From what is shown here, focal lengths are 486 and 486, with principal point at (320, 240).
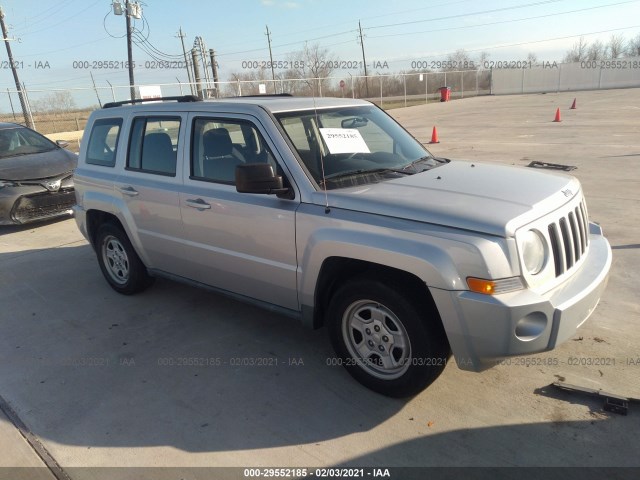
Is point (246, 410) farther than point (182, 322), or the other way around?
point (182, 322)

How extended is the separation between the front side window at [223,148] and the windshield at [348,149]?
Answer: 0.89 feet

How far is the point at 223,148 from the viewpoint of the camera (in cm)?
391

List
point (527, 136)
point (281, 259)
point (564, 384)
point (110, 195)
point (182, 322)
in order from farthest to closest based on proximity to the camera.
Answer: point (527, 136), point (110, 195), point (182, 322), point (281, 259), point (564, 384)

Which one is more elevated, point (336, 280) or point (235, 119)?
point (235, 119)

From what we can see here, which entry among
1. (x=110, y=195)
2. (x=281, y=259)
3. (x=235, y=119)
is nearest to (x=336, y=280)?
(x=281, y=259)

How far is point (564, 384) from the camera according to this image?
10.5 feet

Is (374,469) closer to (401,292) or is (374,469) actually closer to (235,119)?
(401,292)

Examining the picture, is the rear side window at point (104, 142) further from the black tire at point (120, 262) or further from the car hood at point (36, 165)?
the car hood at point (36, 165)

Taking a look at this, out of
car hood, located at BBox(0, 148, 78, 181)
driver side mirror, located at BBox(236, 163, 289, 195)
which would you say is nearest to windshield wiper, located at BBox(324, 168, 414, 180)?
driver side mirror, located at BBox(236, 163, 289, 195)

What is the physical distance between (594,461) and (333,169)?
7.69ft

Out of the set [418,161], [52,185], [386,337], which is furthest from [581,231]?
[52,185]

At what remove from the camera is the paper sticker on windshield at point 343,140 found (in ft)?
11.8

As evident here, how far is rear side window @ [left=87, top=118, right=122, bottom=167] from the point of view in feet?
16.0

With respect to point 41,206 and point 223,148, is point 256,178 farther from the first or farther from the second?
point 41,206
